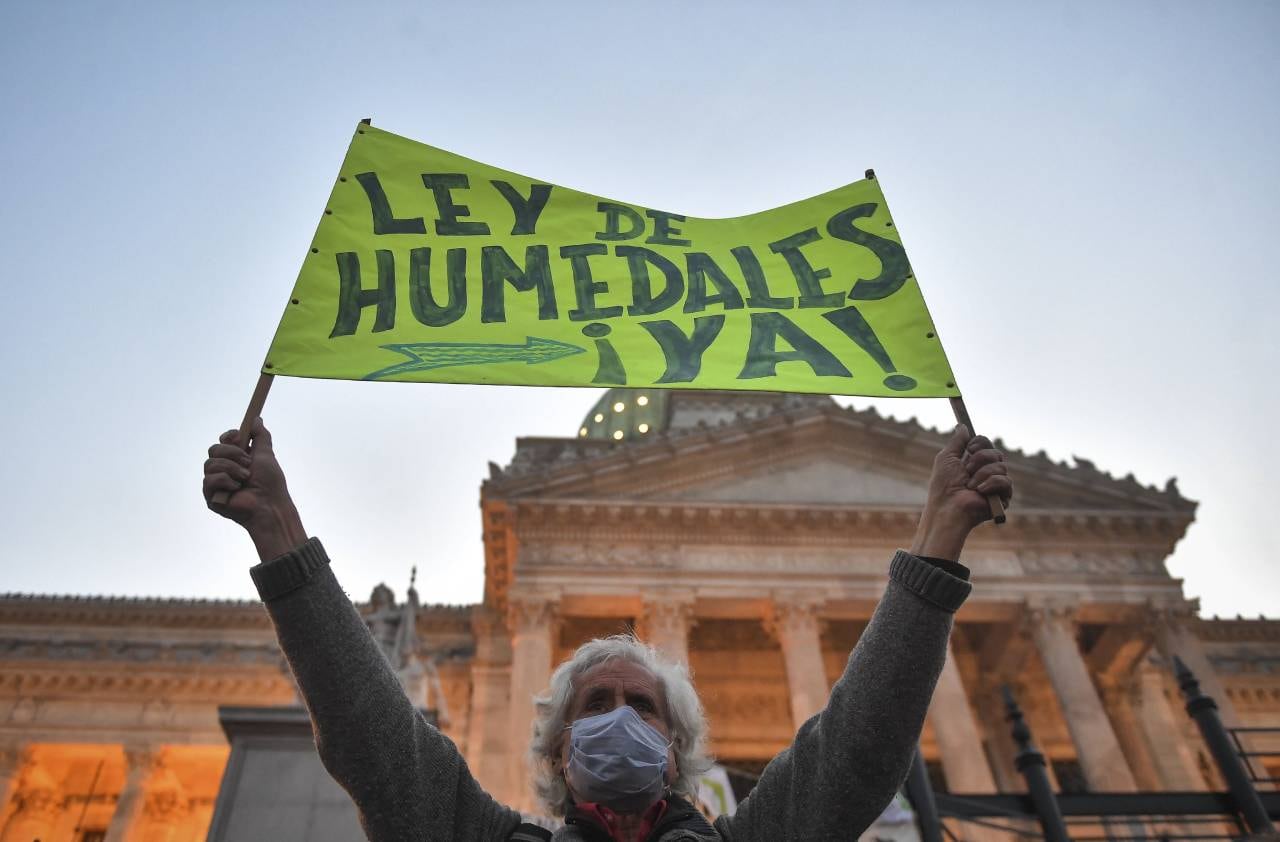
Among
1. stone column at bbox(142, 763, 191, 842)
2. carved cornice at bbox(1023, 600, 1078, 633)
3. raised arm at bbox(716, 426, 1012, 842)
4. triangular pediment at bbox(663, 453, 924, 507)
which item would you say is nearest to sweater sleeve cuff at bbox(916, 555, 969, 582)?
raised arm at bbox(716, 426, 1012, 842)

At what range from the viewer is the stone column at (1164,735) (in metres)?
20.6

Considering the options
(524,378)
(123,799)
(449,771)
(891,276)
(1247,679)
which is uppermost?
(1247,679)

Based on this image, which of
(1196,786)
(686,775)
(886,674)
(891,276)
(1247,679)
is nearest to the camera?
(886,674)

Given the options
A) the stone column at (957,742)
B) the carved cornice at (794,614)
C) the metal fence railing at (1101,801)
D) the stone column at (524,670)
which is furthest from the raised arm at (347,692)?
the carved cornice at (794,614)

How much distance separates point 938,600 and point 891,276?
2155 mm

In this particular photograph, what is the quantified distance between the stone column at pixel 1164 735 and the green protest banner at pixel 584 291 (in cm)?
2040

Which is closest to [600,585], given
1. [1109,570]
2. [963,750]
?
[963,750]

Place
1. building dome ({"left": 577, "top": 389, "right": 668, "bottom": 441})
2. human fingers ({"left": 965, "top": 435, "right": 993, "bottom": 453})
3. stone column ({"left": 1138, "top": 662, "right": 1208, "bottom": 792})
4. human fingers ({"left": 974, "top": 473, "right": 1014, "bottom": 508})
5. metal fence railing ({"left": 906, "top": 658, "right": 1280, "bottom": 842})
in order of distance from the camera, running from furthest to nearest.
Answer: building dome ({"left": 577, "top": 389, "right": 668, "bottom": 441}) → stone column ({"left": 1138, "top": 662, "right": 1208, "bottom": 792}) → metal fence railing ({"left": 906, "top": 658, "right": 1280, "bottom": 842}) → human fingers ({"left": 965, "top": 435, "right": 993, "bottom": 453}) → human fingers ({"left": 974, "top": 473, "right": 1014, "bottom": 508})

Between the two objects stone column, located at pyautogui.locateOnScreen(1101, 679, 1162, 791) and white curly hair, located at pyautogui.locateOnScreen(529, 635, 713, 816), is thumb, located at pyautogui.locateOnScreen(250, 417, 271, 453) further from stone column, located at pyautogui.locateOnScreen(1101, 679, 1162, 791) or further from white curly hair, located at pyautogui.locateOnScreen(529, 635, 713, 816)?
stone column, located at pyautogui.locateOnScreen(1101, 679, 1162, 791)

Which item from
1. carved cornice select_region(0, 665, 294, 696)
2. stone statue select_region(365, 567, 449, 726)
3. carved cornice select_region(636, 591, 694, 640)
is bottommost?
stone statue select_region(365, 567, 449, 726)

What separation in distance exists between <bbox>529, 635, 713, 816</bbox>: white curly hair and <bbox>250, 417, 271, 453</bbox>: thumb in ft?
3.84

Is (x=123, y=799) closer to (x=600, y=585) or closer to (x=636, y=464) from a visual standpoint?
(x=600, y=585)

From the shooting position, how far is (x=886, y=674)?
2488mm

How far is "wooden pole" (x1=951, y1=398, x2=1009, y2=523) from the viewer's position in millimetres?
2744
